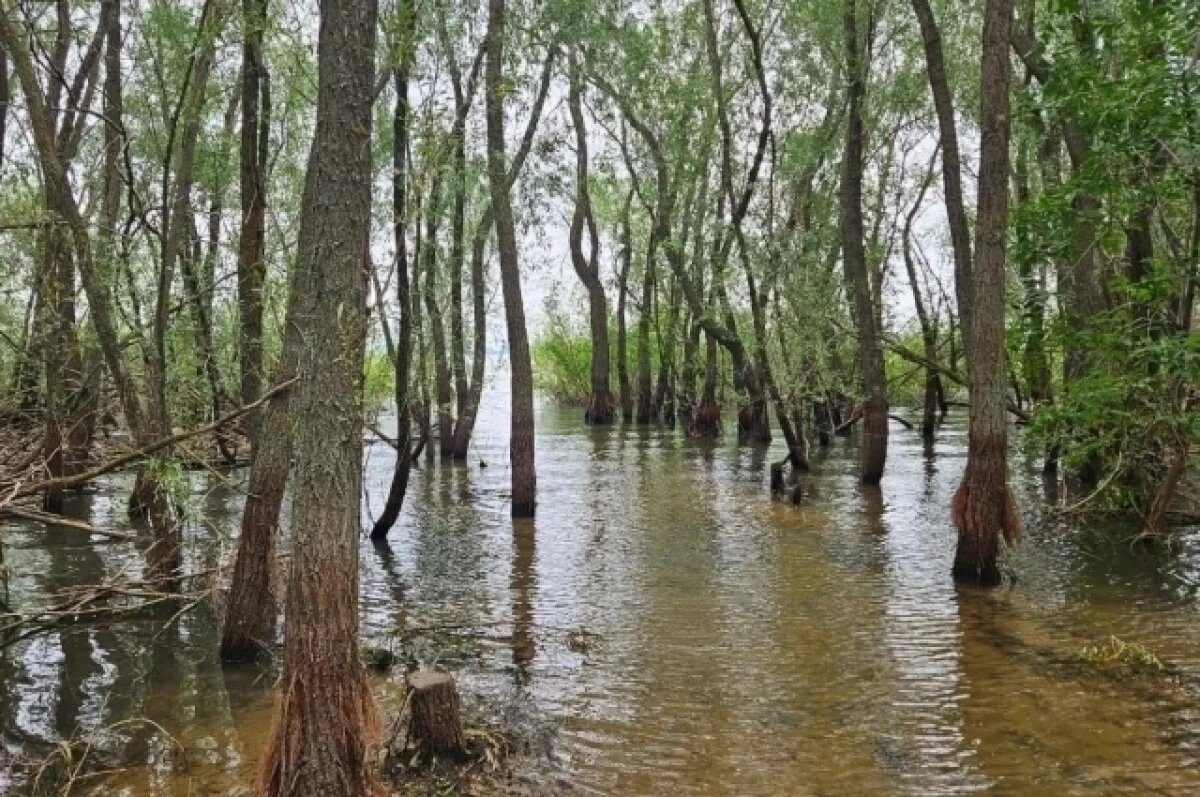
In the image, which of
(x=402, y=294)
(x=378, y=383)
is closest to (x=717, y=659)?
(x=402, y=294)

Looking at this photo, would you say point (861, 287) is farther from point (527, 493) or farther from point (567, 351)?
point (567, 351)

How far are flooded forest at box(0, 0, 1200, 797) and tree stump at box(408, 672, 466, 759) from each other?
22mm

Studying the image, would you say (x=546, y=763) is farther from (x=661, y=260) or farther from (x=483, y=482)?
(x=661, y=260)

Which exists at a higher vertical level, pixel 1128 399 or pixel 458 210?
pixel 458 210

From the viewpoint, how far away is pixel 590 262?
30.5 metres

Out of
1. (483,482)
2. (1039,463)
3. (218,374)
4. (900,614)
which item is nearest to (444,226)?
(483,482)

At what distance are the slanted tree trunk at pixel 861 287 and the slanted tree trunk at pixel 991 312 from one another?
6.78 m

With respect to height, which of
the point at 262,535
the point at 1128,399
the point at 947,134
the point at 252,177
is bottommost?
the point at 262,535

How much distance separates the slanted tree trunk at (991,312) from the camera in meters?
8.32

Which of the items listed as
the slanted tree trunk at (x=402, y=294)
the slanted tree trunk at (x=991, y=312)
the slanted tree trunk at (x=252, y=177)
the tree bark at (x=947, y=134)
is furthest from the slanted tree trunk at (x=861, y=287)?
the slanted tree trunk at (x=252, y=177)

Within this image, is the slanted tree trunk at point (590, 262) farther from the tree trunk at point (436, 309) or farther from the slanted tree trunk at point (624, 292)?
the tree trunk at point (436, 309)

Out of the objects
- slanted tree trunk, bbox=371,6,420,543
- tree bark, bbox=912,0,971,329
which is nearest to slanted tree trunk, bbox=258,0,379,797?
slanted tree trunk, bbox=371,6,420,543

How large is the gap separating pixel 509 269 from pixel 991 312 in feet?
20.1

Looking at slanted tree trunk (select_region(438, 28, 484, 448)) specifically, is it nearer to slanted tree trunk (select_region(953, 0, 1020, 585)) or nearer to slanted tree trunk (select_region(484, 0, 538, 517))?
slanted tree trunk (select_region(484, 0, 538, 517))
